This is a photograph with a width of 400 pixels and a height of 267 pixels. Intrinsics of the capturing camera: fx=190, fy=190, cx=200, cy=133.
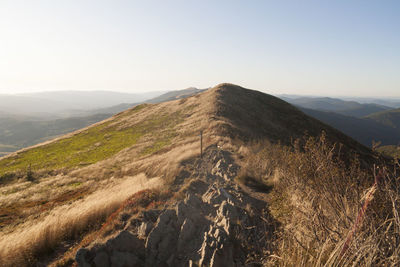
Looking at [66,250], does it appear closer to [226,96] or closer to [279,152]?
[279,152]

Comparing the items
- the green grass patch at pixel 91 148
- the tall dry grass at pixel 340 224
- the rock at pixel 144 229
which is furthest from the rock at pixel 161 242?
the green grass patch at pixel 91 148

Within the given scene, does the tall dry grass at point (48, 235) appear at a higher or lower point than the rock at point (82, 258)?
lower

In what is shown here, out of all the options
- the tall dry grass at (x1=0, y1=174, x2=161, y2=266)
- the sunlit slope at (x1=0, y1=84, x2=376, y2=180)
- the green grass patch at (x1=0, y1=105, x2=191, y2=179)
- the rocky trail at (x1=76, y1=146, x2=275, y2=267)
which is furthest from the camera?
the green grass patch at (x1=0, y1=105, x2=191, y2=179)

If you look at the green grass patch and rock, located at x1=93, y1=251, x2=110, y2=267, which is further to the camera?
the green grass patch

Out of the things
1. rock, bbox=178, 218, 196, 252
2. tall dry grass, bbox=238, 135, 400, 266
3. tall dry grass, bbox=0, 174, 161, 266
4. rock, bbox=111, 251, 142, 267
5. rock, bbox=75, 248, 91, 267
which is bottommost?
tall dry grass, bbox=0, 174, 161, 266

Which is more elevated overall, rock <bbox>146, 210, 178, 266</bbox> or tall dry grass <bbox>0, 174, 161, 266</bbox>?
rock <bbox>146, 210, 178, 266</bbox>

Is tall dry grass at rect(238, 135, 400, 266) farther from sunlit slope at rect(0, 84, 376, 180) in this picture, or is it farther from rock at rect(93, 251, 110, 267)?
sunlit slope at rect(0, 84, 376, 180)

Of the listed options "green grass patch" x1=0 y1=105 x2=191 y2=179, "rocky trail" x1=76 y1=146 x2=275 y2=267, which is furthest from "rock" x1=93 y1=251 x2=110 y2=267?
"green grass patch" x1=0 y1=105 x2=191 y2=179

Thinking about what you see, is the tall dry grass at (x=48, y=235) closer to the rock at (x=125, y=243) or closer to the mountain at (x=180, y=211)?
the mountain at (x=180, y=211)

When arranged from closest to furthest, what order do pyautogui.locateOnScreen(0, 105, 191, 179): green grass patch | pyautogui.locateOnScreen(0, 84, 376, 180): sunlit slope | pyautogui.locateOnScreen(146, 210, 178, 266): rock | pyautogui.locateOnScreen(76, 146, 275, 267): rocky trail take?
pyautogui.locateOnScreen(76, 146, 275, 267): rocky trail < pyautogui.locateOnScreen(146, 210, 178, 266): rock < pyautogui.locateOnScreen(0, 84, 376, 180): sunlit slope < pyautogui.locateOnScreen(0, 105, 191, 179): green grass patch

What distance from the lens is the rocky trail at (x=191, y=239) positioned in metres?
4.15

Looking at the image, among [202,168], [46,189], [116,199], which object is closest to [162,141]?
[46,189]

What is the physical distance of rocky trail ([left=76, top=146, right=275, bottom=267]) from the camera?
4.15 metres

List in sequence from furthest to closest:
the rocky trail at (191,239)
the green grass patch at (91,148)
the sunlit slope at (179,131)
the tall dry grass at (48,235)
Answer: the green grass patch at (91,148)
the sunlit slope at (179,131)
the tall dry grass at (48,235)
the rocky trail at (191,239)
